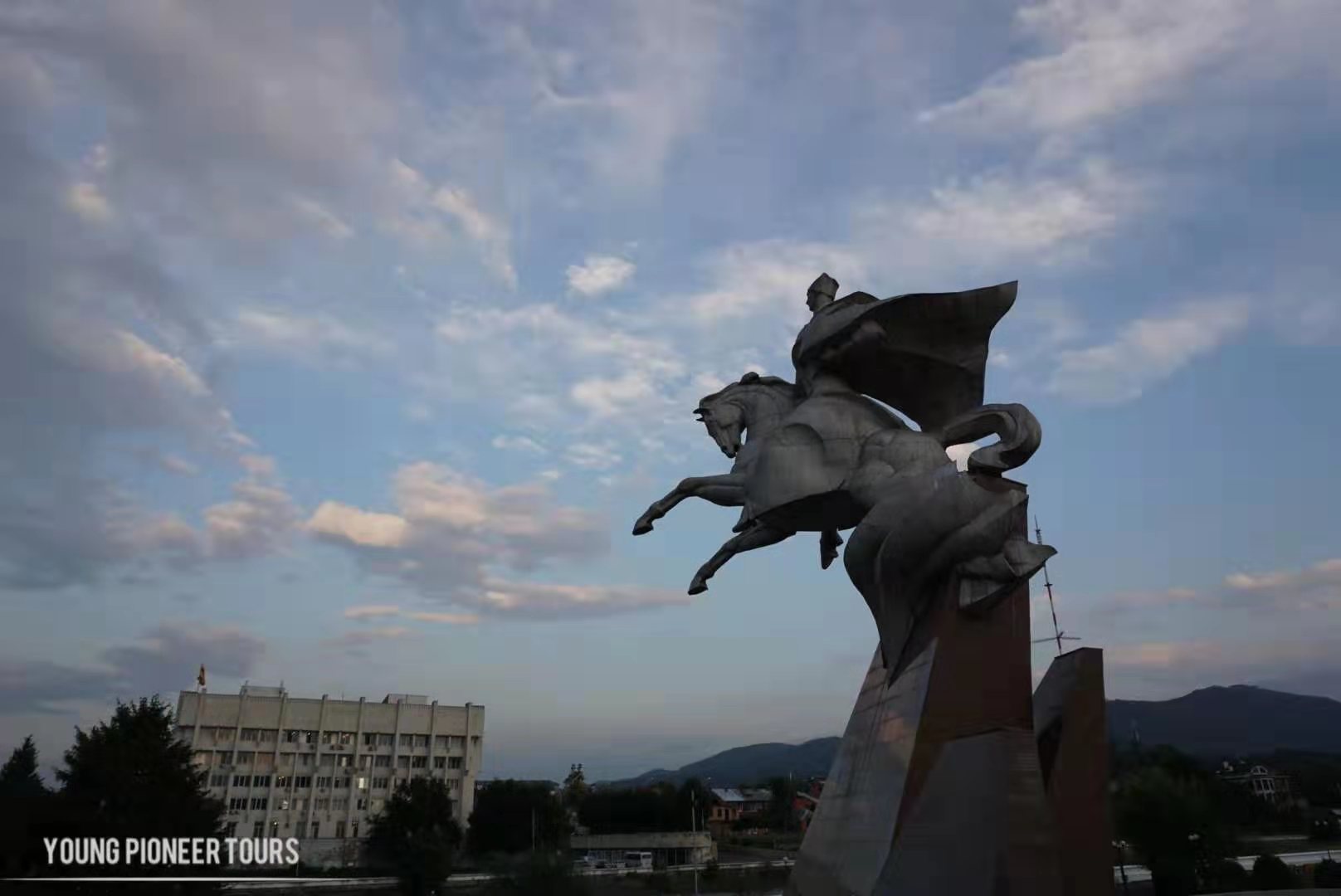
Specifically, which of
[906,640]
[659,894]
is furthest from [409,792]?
[906,640]

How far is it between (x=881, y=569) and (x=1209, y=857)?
2264 cm

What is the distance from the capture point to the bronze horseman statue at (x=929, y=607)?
977 centimetres

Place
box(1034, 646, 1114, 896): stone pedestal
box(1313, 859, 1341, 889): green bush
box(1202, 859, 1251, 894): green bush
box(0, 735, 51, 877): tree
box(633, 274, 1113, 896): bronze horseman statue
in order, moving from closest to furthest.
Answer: box(633, 274, 1113, 896): bronze horseman statue, box(1034, 646, 1114, 896): stone pedestal, box(0, 735, 51, 877): tree, box(1313, 859, 1341, 889): green bush, box(1202, 859, 1251, 894): green bush

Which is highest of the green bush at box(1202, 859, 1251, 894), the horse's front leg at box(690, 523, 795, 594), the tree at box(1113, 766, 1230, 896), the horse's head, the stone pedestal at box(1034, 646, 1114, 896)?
the horse's head

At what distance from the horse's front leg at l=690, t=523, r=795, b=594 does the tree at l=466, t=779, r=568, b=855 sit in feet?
154

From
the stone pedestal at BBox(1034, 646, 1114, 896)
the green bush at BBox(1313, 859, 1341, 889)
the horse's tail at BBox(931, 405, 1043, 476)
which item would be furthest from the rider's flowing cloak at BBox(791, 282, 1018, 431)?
the green bush at BBox(1313, 859, 1341, 889)

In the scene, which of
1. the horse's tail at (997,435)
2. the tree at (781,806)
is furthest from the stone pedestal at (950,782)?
the tree at (781,806)

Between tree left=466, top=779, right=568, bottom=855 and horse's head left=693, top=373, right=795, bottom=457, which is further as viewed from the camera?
tree left=466, top=779, right=568, bottom=855

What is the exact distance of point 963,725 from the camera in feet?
33.5

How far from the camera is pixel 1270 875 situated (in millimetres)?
24625

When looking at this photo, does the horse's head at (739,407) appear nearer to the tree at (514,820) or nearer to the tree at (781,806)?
the tree at (514,820)

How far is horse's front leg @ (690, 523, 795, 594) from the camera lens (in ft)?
41.6

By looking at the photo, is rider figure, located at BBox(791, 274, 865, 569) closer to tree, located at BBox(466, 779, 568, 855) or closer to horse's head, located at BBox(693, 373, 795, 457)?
horse's head, located at BBox(693, 373, 795, 457)

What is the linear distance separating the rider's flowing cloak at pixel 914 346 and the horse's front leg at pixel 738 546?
2.32 m
